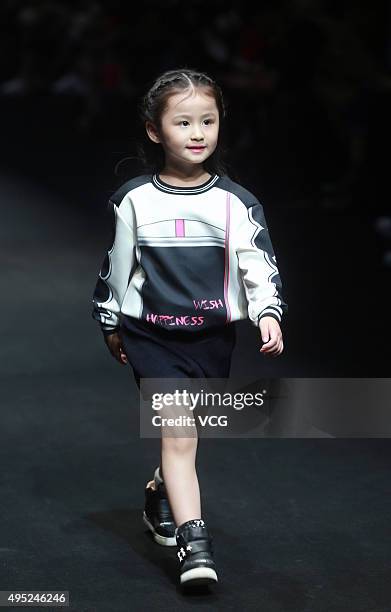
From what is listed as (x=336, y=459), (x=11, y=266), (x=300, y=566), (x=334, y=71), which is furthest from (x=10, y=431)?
(x=334, y=71)

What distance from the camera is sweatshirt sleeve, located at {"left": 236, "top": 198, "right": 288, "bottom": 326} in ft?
8.57

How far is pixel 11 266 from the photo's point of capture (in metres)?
5.48

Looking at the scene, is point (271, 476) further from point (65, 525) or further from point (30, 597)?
point (30, 597)

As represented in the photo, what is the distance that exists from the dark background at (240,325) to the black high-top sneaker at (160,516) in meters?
0.03

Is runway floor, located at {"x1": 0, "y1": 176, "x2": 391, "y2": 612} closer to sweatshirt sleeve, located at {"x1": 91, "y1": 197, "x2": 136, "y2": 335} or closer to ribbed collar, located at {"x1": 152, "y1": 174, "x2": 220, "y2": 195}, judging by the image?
sweatshirt sleeve, located at {"x1": 91, "y1": 197, "x2": 136, "y2": 335}

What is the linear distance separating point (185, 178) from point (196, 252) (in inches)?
5.8

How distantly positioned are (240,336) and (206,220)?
191 cm

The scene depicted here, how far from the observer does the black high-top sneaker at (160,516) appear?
282 cm

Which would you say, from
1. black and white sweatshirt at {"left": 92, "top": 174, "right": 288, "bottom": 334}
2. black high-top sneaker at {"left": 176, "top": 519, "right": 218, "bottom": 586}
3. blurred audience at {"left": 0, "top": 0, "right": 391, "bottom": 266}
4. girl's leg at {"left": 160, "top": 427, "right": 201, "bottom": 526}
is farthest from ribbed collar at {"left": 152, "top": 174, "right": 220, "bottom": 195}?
blurred audience at {"left": 0, "top": 0, "right": 391, "bottom": 266}

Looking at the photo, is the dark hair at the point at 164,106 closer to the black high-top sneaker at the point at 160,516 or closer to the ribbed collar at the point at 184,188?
the ribbed collar at the point at 184,188

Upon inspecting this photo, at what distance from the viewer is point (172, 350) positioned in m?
2.67

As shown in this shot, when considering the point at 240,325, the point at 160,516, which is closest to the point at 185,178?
the point at 160,516

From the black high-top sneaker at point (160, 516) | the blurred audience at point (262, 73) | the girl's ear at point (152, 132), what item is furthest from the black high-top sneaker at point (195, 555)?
the blurred audience at point (262, 73)

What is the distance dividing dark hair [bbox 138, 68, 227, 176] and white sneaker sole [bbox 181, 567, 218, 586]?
0.75 m
